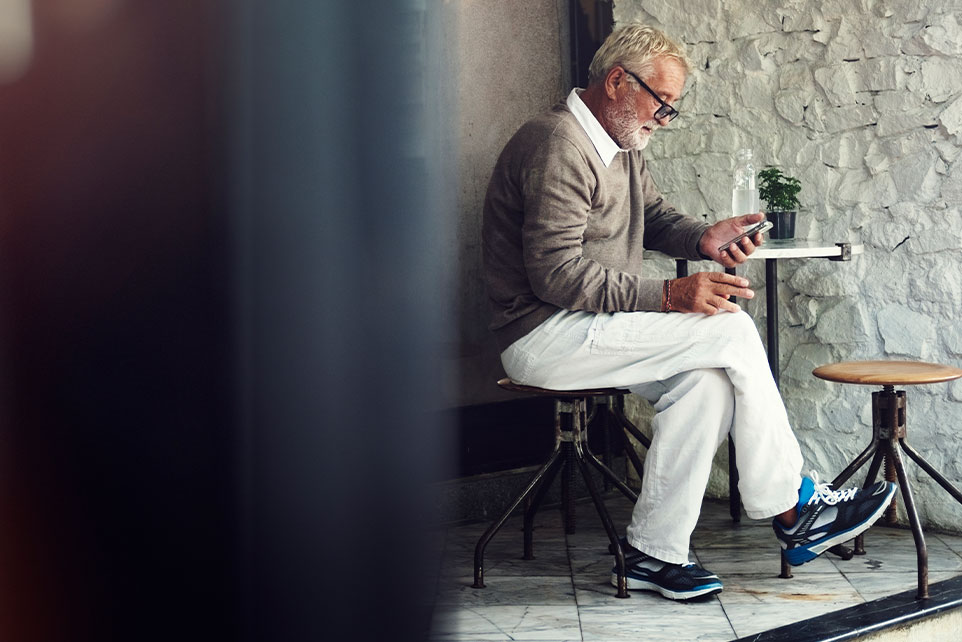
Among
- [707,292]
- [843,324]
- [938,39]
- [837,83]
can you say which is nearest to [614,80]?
[707,292]

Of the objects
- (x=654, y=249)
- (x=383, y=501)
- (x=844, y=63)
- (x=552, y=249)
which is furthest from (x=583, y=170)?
(x=383, y=501)

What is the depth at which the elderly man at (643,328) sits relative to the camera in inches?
98.2

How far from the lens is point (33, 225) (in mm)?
427

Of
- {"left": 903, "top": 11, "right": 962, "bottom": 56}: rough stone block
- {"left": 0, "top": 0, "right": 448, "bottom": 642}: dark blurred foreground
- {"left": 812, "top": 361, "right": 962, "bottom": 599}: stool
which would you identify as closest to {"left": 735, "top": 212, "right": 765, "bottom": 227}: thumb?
{"left": 812, "top": 361, "right": 962, "bottom": 599}: stool

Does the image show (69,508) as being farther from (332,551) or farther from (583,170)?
(583,170)

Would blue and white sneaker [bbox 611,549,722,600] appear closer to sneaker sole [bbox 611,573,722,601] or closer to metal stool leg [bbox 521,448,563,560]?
sneaker sole [bbox 611,573,722,601]

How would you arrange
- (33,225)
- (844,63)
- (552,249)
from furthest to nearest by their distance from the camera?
(844,63) < (552,249) < (33,225)

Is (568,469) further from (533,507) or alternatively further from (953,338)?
(953,338)

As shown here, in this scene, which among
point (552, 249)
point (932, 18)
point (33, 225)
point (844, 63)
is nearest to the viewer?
point (33, 225)

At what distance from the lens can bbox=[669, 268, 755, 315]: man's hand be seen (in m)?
2.47

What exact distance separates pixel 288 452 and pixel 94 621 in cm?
11

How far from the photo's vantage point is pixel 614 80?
2.71 metres

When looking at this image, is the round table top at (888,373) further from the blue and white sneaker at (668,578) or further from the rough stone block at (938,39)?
the rough stone block at (938,39)

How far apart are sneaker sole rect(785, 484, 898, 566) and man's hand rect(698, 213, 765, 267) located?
2.26 ft
